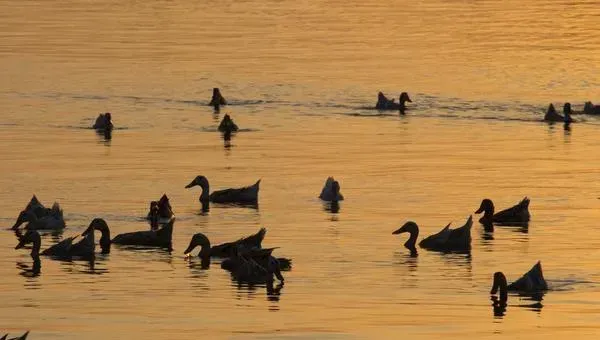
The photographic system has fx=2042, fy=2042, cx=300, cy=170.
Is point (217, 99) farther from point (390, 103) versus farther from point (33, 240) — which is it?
point (33, 240)

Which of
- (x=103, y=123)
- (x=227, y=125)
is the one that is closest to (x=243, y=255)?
(x=227, y=125)

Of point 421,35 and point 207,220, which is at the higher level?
point 421,35

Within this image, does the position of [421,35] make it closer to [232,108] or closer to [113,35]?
[113,35]

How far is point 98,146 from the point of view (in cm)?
5028

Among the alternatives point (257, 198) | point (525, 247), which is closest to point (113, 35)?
point (257, 198)

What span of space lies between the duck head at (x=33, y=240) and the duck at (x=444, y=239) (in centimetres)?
637

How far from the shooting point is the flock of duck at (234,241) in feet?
104

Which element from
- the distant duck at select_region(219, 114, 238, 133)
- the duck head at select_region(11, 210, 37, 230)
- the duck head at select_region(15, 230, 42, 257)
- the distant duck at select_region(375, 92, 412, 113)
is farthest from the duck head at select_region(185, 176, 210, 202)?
the distant duck at select_region(375, 92, 412, 113)

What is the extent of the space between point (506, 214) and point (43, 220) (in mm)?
8761

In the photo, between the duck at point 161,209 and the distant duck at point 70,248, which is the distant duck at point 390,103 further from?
the distant duck at point 70,248

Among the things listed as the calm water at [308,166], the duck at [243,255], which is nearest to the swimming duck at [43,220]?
the calm water at [308,166]

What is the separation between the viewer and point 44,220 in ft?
120

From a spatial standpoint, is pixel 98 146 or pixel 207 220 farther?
pixel 98 146

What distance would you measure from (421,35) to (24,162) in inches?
1779
